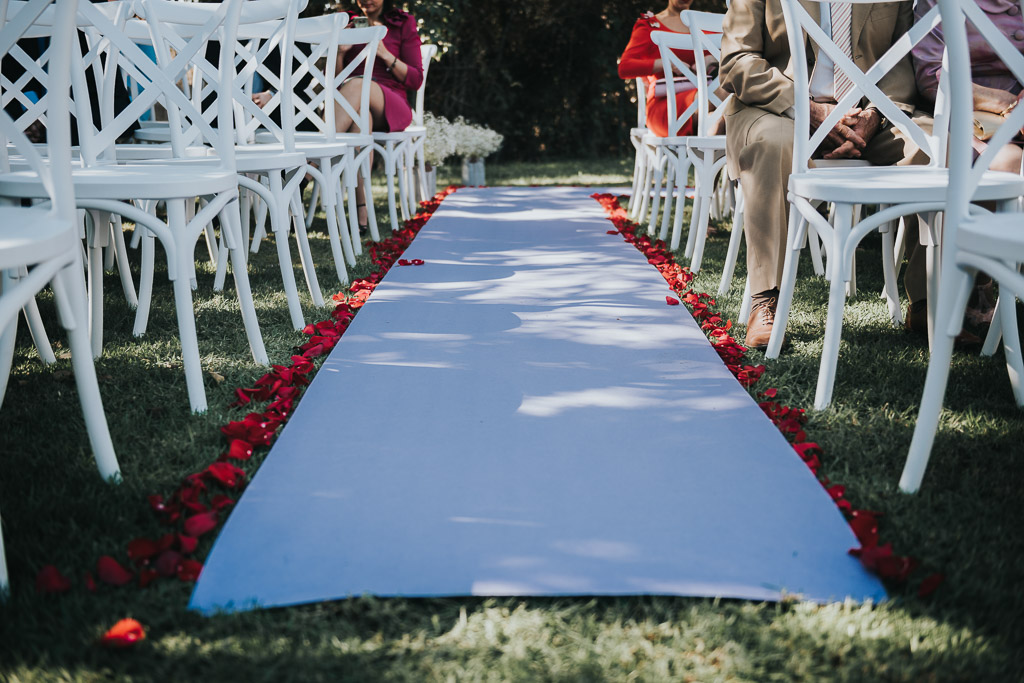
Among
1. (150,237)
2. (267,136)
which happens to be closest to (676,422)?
(150,237)

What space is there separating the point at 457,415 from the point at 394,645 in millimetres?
898

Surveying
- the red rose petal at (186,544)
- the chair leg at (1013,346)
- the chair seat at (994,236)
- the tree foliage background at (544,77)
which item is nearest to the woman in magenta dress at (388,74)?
the chair leg at (1013,346)

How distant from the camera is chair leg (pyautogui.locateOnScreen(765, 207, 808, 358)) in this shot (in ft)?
7.70

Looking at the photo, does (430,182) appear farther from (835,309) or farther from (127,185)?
(835,309)

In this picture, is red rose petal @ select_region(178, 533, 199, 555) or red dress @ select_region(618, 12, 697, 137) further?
red dress @ select_region(618, 12, 697, 137)

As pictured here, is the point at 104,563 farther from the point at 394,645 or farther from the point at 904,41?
the point at 904,41

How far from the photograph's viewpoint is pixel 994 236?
1.34 metres

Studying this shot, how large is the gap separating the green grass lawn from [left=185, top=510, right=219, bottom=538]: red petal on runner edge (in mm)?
39

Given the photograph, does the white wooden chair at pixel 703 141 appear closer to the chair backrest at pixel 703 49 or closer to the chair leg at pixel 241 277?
the chair backrest at pixel 703 49

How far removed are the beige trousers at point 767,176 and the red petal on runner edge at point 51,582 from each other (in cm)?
211

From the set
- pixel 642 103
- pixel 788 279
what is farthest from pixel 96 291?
pixel 642 103

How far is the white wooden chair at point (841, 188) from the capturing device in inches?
78.7

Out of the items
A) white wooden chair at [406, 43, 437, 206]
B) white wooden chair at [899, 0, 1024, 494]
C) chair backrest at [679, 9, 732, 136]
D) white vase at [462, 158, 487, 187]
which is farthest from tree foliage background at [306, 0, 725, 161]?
white wooden chair at [899, 0, 1024, 494]

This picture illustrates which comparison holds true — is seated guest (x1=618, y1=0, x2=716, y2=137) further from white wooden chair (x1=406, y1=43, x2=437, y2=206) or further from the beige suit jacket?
the beige suit jacket
